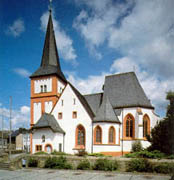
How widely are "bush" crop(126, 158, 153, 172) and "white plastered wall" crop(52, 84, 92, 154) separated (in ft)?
39.6

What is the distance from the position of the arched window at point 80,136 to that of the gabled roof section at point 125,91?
254 inches

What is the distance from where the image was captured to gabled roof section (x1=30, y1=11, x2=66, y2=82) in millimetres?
34469

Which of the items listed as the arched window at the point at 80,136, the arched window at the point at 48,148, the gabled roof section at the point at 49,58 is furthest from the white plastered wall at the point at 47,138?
the gabled roof section at the point at 49,58

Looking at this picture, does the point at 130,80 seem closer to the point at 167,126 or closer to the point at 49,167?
the point at 167,126

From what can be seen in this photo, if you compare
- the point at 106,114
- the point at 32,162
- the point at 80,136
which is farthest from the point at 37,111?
the point at 32,162

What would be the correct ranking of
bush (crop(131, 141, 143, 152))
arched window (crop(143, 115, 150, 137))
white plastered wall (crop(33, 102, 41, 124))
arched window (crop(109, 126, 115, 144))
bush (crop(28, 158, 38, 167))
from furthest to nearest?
1. white plastered wall (crop(33, 102, 41, 124))
2. arched window (crop(143, 115, 150, 137))
3. arched window (crop(109, 126, 115, 144))
4. bush (crop(131, 141, 143, 152))
5. bush (crop(28, 158, 38, 167))

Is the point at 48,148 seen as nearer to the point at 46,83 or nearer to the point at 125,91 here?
the point at 46,83

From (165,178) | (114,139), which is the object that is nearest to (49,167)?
(165,178)

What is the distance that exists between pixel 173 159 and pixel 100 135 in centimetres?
1261

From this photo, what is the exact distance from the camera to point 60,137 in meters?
28.0

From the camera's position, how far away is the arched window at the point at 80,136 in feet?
91.9

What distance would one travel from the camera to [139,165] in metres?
14.9

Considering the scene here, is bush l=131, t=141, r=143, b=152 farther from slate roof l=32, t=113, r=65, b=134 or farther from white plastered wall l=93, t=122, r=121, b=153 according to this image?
slate roof l=32, t=113, r=65, b=134

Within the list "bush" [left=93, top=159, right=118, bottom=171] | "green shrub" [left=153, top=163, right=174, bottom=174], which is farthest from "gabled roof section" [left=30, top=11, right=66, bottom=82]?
"green shrub" [left=153, top=163, right=174, bottom=174]
